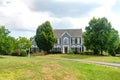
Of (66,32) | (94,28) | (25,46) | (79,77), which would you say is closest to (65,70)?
(79,77)

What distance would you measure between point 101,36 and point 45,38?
15.7 metres

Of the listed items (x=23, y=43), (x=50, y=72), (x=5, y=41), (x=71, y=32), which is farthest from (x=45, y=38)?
(x=50, y=72)

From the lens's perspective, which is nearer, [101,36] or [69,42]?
[101,36]

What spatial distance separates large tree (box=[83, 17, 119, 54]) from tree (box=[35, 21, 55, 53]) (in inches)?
394

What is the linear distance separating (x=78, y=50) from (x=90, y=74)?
57632 millimetres

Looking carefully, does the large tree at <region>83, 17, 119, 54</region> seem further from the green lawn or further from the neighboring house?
the green lawn

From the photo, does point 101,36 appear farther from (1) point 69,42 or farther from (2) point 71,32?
(2) point 71,32

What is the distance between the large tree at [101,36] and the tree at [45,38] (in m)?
10.00

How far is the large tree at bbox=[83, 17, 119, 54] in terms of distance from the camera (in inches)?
2940

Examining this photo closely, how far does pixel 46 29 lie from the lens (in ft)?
267

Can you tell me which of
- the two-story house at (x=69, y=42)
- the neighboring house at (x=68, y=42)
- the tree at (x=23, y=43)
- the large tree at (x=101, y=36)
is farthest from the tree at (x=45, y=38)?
the large tree at (x=101, y=36)

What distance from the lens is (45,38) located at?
7925 centimetres

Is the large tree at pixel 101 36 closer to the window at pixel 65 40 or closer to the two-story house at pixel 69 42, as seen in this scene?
the two-story house at pixel 69 42

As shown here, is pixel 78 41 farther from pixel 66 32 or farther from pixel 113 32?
pixel 113 32
